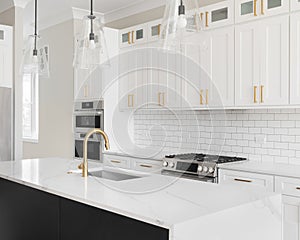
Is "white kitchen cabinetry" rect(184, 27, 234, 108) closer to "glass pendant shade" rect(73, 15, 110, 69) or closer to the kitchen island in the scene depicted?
"glass pendant shade" rect(73, 15, 110, 69)

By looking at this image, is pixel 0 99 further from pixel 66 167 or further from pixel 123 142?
pixel 66 167

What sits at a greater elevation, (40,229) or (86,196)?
(86,196)

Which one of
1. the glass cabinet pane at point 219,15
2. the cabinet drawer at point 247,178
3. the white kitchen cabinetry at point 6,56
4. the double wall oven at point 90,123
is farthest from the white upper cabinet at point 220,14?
the white kitchen cabinetry at point 6,56

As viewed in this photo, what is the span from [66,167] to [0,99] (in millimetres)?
2366

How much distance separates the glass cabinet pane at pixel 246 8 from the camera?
3546mm

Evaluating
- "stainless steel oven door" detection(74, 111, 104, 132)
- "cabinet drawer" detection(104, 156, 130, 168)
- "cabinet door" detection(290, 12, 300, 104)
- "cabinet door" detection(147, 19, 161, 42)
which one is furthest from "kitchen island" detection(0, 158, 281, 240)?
"cabinet door" detection(147, 19, 161, 42)

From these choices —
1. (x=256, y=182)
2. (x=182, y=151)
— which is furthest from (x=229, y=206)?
(x=182, y=151)

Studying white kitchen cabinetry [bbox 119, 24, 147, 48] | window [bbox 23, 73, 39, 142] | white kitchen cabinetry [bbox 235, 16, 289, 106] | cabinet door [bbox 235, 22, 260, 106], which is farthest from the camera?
window [bbox 23, 73, 39, 142]

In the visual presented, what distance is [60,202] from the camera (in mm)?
2100

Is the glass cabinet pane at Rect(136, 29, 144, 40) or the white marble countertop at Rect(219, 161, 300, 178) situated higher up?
the glass cabinet pane at Rect(136, 29, 144, 40)

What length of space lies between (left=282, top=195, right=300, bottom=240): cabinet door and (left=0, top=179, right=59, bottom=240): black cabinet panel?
1926 mm

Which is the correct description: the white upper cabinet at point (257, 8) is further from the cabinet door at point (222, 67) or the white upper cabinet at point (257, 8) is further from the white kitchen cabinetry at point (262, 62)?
the cabinet door at point (222, 67)

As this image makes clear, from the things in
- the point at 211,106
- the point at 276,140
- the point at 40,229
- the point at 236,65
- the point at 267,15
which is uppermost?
the point at 267,15

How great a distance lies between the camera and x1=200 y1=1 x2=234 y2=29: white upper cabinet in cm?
372
